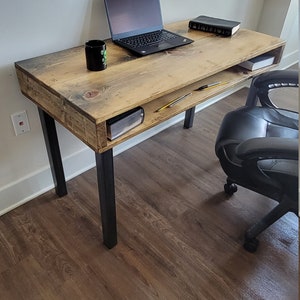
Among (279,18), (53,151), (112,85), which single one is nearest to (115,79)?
(112,85)

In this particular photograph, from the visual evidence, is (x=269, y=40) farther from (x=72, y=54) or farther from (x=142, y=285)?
(x=142, y=285)

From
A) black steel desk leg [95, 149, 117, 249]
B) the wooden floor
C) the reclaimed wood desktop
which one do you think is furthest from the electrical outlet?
black steel desk leg [95, 149, 117, 249]

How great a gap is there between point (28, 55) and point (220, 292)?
4.03 feet

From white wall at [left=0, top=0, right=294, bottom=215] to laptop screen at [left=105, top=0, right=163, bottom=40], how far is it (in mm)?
92

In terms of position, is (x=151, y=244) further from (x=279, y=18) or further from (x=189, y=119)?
(x=279, y=18)

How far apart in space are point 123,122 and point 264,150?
0.47 m

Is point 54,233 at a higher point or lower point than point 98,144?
lower

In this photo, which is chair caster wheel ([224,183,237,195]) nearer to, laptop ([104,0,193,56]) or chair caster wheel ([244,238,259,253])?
chair caster wheel ([244,238,259,253])

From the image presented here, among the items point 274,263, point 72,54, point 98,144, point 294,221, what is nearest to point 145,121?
point 98,144

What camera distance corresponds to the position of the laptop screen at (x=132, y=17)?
133 cm

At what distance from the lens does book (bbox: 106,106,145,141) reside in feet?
3.28

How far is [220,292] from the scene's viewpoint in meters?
1.22

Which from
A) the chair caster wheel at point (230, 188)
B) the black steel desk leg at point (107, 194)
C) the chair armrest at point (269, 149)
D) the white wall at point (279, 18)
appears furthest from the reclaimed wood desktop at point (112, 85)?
the white wall at point (279, 18)

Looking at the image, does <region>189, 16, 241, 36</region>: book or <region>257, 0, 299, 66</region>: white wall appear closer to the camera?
<region>189, 16, 241, 36</region>: book
